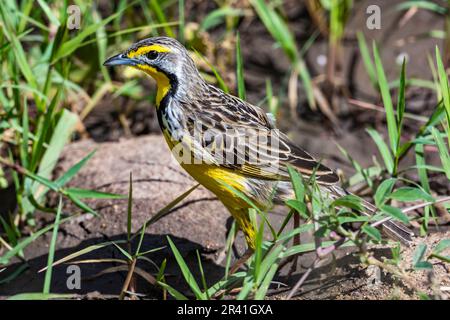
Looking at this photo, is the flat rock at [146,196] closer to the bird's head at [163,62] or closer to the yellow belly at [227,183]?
the yellow belly at [227,183]

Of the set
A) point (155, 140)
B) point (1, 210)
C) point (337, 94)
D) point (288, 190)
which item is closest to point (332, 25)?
point (337, 94)

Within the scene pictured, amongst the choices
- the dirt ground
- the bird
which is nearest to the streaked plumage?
the bird

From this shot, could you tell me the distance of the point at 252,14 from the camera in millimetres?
7469

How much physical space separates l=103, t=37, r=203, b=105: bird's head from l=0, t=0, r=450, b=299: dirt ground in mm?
1006

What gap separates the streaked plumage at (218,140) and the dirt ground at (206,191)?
48 centimetres

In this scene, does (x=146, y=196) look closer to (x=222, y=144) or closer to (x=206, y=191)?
(x=206, y=191)

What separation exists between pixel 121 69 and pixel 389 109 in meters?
2.89

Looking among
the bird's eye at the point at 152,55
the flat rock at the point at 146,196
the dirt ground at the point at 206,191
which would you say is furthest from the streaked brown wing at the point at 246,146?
the flat rock at the point at 146,196

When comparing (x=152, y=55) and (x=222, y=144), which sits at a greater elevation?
(x=152, y=55)

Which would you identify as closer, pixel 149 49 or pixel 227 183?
pixel 227 183

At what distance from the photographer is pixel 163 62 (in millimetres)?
4941

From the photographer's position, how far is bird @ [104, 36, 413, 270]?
187 inches

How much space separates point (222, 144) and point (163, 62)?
0.65 m

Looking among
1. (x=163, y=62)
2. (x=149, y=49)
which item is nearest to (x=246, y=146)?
(x=163, y=62)
